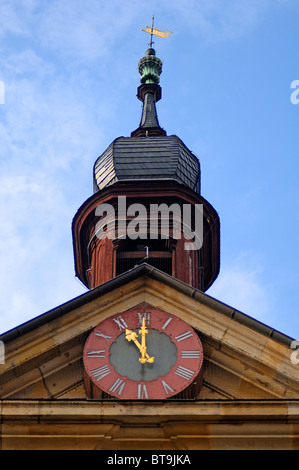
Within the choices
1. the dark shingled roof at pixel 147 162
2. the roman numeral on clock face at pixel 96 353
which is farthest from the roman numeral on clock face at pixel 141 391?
the dark shingled roof at pixel 147 162

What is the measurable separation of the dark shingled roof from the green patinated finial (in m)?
5.68

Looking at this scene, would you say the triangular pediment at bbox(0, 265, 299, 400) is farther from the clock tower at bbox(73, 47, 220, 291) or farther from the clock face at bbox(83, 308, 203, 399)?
the clock tower at bbox(73, 47, 220, 291)

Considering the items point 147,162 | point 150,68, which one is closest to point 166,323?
point 147,162

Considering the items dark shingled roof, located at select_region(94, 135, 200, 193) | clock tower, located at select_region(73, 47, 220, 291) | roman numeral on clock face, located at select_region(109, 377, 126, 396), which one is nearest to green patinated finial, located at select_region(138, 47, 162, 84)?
clock tower, located at select_region(73, 47, 220, 291)

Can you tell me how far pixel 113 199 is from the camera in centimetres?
2677

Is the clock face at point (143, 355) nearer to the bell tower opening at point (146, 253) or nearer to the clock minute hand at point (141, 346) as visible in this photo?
the clock minute hand at point (141, 346)

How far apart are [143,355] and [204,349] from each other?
0.96 m

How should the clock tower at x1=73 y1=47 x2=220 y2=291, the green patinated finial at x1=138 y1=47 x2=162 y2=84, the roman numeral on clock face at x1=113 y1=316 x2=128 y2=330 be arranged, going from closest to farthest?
the roman numeral on clock face at x1=113 y1=316 x2=128 y2=330
the clock tower at x1=73 y1=47 x2=220 y2=291
the green patinated finial at x1=138 y1=47 x2=162 y2=84

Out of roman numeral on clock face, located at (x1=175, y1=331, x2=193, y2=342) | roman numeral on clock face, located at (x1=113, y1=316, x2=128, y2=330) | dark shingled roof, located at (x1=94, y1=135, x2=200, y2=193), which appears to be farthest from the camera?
dark shingled roof, located at (x1=94, y1=135, x2=200, y2=193)

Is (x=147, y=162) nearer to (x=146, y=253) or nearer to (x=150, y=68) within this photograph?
(x=146, y=253)

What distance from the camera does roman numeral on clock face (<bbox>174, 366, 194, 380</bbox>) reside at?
1883 centimetres

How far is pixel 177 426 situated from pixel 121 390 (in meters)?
1.14

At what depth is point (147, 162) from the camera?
91.6 feet
